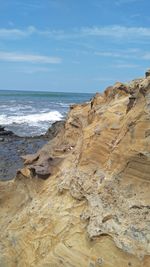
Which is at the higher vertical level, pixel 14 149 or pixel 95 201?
pixel 95 201

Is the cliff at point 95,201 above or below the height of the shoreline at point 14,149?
above

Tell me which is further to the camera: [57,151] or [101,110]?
[57,151]

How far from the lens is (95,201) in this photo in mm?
3820

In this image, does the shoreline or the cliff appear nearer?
the cliff

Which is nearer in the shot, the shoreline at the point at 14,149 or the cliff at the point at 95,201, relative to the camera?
the cliff at the point at 95,201

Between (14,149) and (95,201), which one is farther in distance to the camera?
(14,149)

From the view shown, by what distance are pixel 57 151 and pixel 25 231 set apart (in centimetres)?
137

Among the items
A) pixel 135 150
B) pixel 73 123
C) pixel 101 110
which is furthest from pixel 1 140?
pixel 135 150

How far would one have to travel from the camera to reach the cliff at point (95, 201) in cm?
350

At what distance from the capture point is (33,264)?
Result: 3.96 metres

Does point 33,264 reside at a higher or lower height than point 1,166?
higher

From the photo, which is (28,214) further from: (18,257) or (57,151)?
(57,151)

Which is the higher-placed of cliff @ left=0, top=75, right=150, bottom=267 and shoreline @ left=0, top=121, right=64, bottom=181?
cliff @ left=0, top=75, right=150, bottom=267

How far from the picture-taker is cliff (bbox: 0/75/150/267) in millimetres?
3504
